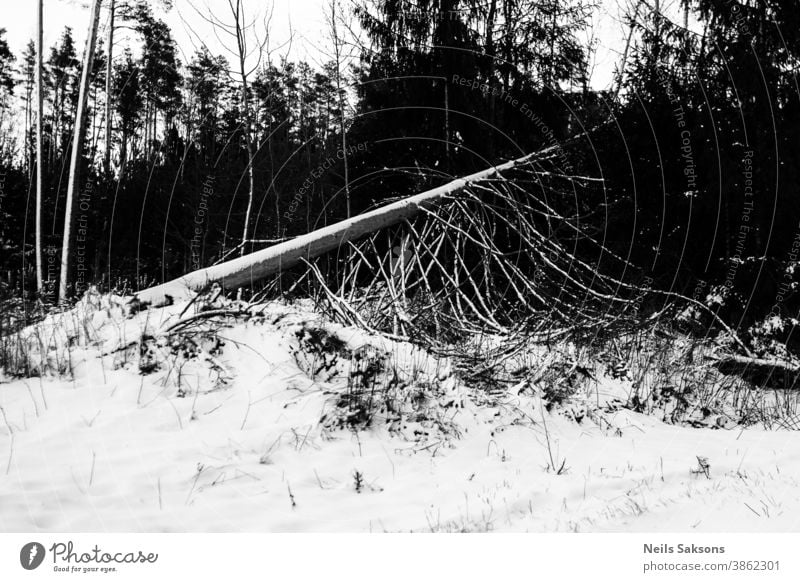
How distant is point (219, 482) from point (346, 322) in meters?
2.36

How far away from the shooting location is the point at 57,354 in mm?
3680

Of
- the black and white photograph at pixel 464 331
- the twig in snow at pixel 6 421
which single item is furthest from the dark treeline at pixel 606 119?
the twig in snow at pixel 6 421

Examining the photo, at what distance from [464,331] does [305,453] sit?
2798 mm

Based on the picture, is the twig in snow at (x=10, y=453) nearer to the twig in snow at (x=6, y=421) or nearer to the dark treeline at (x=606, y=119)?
the twig in snow at (x=6, y=421)

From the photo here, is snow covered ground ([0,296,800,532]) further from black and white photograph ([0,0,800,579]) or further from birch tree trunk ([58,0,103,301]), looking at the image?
birch tree trunk ([58,0,103,301])

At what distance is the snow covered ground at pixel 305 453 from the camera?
2434mm

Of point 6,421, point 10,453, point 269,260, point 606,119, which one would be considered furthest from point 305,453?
point 606,119

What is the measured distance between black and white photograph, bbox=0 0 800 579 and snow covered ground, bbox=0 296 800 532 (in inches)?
0.7

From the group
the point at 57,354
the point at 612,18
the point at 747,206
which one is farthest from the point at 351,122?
the point at 57,354

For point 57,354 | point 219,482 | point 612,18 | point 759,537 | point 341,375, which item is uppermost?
point 612,18

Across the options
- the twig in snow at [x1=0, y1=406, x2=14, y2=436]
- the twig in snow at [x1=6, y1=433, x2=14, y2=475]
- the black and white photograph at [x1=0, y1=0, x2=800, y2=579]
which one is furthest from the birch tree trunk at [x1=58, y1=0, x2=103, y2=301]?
the twig in snow at [x1=6, y1=433, x2=14, y2=475]

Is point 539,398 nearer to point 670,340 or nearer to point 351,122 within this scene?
point 670,340

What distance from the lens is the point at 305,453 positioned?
120 inches

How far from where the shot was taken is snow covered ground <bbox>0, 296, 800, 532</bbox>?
243cm
